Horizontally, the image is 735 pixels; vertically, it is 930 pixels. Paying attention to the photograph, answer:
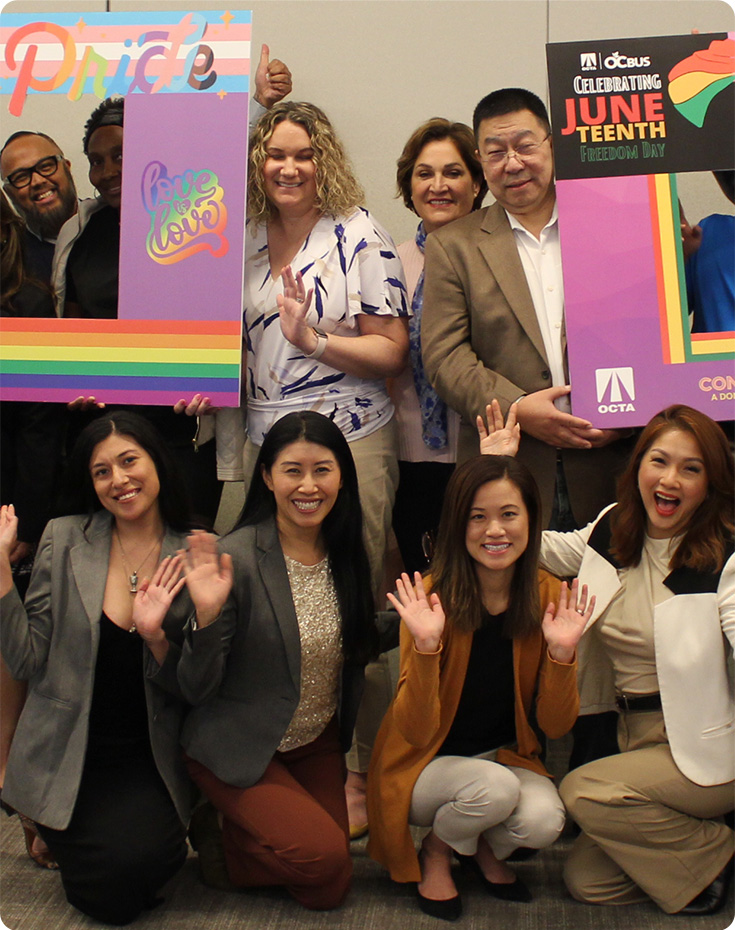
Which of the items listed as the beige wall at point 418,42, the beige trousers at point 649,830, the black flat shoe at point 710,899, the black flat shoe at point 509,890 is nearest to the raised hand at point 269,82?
the beige wall at point 418,42

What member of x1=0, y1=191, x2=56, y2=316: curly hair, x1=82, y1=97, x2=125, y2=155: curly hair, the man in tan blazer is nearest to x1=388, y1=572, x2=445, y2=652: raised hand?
the man in tan blazer

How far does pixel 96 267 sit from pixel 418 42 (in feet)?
5.04

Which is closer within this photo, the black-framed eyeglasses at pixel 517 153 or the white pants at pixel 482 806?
the white pants at pixel 482 806

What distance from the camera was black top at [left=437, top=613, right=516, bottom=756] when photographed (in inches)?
91.5

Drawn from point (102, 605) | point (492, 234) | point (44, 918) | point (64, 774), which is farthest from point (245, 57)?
point (44, 918)

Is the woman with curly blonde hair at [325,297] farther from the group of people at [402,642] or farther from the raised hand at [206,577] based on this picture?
the raised hand at [206,577]

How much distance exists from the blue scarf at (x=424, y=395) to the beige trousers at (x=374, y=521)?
0.11m

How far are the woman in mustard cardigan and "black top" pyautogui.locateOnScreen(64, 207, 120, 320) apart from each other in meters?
1.09

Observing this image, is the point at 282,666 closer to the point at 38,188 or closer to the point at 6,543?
the point at 6,543

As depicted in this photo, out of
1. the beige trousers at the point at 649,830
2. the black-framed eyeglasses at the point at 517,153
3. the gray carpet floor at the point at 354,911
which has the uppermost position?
the black-framed eyeglasses at the point at 517,153

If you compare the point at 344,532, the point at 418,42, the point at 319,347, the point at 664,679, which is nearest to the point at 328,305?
the point at 319,347

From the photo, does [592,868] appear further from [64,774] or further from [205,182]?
[205,182]

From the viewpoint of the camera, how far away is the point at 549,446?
2635mm

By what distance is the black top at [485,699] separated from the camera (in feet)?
7.63
